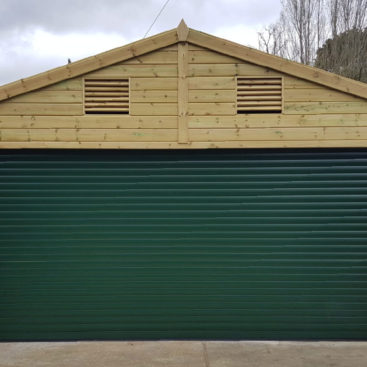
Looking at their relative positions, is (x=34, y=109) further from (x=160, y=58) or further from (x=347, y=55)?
(x=347, y=55)

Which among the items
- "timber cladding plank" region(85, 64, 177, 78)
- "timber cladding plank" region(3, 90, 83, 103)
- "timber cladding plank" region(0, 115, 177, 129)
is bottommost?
"timber cladding plank" region(0, 115, 177, 129)

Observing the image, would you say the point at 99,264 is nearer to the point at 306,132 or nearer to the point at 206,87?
the point at 206,87

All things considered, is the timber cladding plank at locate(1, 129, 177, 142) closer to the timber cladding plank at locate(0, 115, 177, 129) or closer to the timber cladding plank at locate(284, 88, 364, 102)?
the timber cladding plank at locate(0, 115, 177, 129)

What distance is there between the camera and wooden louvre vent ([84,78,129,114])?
7.14 meters

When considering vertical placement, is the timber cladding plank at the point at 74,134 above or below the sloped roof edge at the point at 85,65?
below

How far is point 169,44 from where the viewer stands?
7.09 m

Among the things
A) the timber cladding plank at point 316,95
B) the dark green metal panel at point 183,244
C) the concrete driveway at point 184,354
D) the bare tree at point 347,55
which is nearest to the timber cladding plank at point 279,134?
the dark green metal panel at point 183,244

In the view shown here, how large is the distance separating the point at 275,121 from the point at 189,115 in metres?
1.26

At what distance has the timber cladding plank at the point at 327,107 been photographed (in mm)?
7113

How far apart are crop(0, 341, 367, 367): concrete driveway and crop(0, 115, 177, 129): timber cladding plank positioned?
3.14 m

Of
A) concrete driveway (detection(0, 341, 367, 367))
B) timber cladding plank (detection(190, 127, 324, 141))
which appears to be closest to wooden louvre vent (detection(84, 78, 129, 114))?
timber cladding plank (detection(190, 127, 324, 141))

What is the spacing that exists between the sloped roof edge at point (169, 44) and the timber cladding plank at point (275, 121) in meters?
0.39

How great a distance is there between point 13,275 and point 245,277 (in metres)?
3.46

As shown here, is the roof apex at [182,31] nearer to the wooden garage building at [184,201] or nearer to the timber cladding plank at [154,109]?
the wooden garage building at [184,201]
